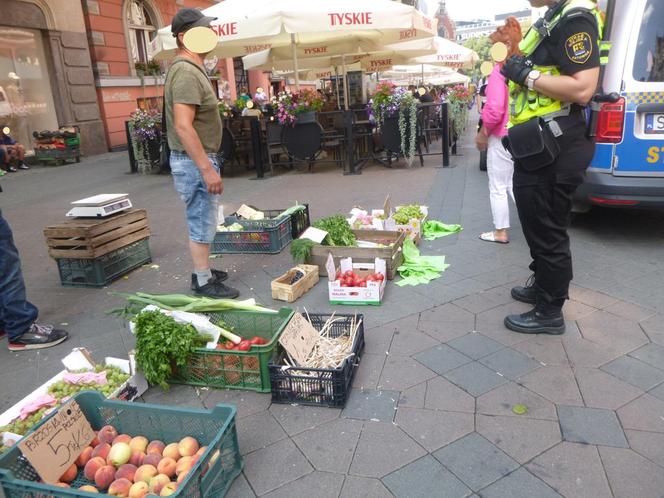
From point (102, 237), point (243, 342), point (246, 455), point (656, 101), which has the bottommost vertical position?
point (246, 455)

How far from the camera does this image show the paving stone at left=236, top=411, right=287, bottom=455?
2.57 meters

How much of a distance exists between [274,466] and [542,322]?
198 centimetres

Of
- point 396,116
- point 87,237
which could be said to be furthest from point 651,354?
point 396,116

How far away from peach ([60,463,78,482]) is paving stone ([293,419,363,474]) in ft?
3.16

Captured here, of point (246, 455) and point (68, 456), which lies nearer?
point (68, 456)

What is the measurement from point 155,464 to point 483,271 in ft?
10.7

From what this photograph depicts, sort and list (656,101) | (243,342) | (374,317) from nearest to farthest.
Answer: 1. (243,342)
2. (374,317)
3. (656,101)

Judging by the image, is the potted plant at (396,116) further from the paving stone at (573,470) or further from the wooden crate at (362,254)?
the paving stone at (573,470)

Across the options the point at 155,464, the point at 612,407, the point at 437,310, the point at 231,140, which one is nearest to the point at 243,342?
the point at 155,464

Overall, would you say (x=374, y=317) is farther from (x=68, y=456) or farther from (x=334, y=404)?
(x=68, y=456)

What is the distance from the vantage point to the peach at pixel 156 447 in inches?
91.6

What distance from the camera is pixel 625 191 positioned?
4832mm

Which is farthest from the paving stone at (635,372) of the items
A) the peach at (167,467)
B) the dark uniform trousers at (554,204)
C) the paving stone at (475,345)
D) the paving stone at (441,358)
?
the peach at (167,467)

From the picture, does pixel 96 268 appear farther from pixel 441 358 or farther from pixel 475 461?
pixel 475 461
